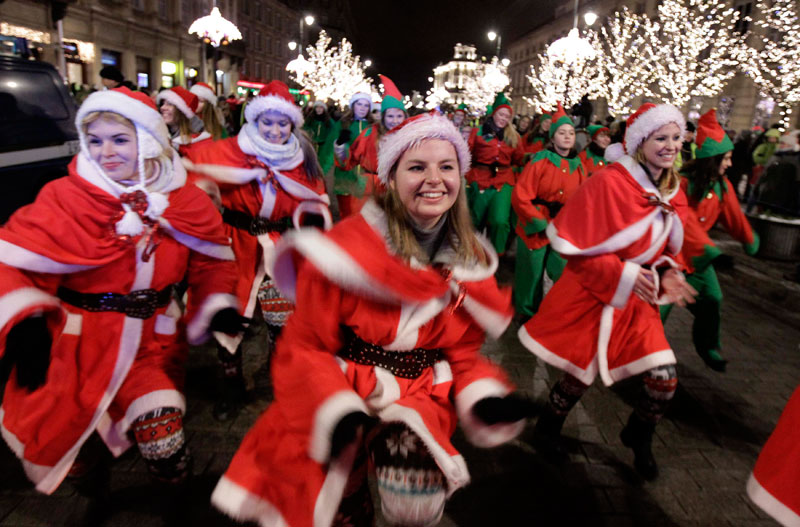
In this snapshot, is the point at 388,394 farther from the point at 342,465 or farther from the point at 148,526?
the point at 148,526

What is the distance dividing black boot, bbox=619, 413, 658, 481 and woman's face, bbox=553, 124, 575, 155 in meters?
3.37

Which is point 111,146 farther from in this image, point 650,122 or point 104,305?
point 650,122

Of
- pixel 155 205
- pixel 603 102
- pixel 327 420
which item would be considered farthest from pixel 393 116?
pixel 603 102

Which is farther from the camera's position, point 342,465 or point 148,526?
point 148,526

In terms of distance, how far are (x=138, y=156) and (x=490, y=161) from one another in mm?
6765

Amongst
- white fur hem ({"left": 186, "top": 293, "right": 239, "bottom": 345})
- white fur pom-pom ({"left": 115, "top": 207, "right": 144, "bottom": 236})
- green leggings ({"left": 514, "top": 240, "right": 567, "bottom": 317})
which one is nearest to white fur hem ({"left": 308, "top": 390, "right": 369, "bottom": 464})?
white fur hem ({"left": 186, "top": 293, "right": 239, "bottom": 345})

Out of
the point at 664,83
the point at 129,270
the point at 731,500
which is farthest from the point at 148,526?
the point at 664,83

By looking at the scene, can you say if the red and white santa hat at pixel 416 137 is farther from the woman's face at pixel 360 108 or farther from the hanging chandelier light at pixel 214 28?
the hanging chandelier light at pixel 214 28

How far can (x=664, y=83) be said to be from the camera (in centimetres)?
2580

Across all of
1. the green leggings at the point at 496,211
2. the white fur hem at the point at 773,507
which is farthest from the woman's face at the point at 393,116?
the white fur hem at the point at 773,507

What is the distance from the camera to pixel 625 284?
327cm

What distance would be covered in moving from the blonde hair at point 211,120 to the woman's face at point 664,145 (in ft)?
16.9

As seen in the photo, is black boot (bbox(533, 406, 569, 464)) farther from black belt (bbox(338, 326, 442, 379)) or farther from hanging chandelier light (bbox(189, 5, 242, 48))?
hanging chandelier light (bbox(189, 5, 242, 48))

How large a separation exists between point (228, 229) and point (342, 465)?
2886mm
